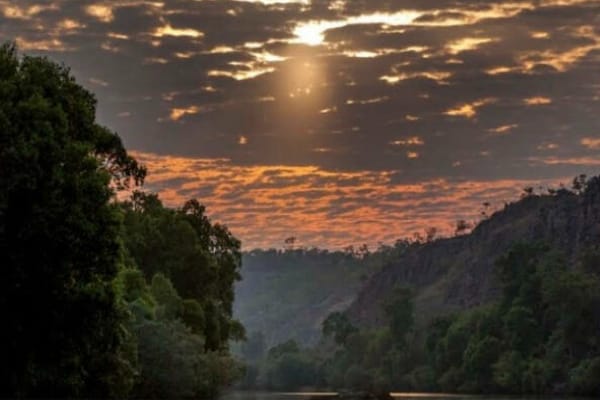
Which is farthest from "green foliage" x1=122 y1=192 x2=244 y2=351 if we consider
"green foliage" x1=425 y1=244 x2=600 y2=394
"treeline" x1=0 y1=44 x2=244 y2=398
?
"green foliage" x1=425 y1=244 x2=600 y2=394

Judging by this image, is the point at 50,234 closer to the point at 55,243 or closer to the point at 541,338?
the point at 55,243

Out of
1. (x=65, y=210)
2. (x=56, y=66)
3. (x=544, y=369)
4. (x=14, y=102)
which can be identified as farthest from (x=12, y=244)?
(x=544, y=369)

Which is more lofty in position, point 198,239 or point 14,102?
point 14,102

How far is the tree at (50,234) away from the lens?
163ft

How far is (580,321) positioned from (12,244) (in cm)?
14429

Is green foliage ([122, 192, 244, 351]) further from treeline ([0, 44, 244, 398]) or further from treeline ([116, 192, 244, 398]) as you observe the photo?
treeline ([0, 44, 244, 398])

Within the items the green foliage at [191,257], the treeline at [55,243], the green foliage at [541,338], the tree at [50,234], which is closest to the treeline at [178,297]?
the green foliage at [191,257]

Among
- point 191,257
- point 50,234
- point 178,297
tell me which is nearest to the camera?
point 50,234

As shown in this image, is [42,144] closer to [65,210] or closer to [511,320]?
[65,210]

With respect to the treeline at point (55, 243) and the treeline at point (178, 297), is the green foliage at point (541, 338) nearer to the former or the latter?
the treeline at point (178, 297)

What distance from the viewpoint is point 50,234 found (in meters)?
50.2

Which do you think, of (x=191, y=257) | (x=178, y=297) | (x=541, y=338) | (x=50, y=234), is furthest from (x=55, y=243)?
(x=541, y=338)

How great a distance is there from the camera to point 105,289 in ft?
182

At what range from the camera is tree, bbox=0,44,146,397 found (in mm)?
49656
